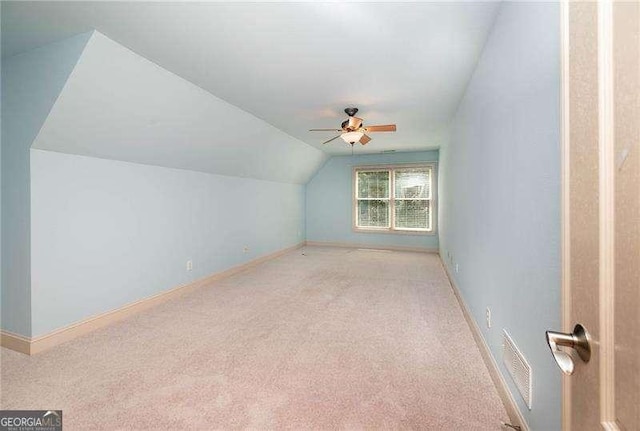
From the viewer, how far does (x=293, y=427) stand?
148 cm

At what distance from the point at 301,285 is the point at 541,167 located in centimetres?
332

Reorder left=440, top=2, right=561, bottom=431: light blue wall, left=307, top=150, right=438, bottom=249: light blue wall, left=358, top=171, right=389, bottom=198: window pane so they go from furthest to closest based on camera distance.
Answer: left=358, top=171, right=389, bottom=198: window pane
left=307, top=150, right=438, bottom=249: light blue wall
left=440, top=2, right=561, bottom=431: light blue wall

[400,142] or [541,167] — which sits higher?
[400,142]

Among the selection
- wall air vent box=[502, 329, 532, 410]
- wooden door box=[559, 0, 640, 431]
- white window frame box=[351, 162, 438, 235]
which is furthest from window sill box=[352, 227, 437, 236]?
wooden door box=[559, 0, 640, 431]

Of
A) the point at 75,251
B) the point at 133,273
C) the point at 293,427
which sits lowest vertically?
the point at 293,427

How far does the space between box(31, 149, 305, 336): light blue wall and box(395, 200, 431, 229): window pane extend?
4.00m

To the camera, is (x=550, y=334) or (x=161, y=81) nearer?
(x=550, y=334)

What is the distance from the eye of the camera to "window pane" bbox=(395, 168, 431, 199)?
6.61 metres

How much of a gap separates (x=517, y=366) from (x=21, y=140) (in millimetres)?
3790

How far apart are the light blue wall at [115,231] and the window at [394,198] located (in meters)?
3.53

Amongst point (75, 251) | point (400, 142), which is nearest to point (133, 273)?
point (75, 251)

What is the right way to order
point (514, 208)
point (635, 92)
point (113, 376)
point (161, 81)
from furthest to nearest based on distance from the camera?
point (161, 81) < point (113, 376) < point (514, 208) < point (635, 92)

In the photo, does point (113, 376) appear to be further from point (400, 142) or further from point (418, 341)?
point (400, 142)

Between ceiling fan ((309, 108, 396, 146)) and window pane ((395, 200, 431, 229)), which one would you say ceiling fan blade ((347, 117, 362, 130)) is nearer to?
ceiling fan ((309, 108, 396, 146))
